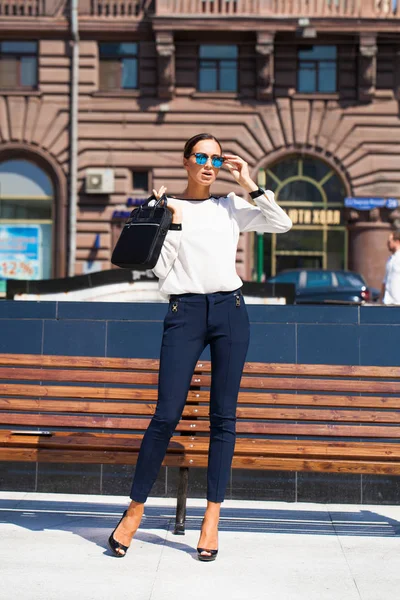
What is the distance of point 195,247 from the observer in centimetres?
455

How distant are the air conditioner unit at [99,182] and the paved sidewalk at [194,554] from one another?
60.9 ft

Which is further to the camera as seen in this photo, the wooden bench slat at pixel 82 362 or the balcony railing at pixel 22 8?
the balcony railing at pixel 22 8

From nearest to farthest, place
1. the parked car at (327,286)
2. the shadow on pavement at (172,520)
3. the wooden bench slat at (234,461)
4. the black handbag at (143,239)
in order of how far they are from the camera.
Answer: the black handbag at (143,239), the wooden bench slat at (234,461), the shadow on pavement at (172,520), the parked car at (327,286)

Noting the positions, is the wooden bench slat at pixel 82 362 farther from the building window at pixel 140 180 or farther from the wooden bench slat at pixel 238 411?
the building window at pixel 140 180

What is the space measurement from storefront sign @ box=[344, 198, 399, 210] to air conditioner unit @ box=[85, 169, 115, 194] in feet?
19.1

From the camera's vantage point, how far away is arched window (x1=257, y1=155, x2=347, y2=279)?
24.8m

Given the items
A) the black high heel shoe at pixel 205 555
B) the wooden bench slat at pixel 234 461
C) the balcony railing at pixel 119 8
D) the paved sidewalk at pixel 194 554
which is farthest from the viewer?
the balcony railing at pixel 119 8

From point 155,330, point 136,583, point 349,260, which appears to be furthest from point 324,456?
point 349,260

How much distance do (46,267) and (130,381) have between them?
20.3m

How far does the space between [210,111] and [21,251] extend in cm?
596

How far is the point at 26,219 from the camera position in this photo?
25.2m

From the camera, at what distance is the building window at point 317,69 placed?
81.5ft

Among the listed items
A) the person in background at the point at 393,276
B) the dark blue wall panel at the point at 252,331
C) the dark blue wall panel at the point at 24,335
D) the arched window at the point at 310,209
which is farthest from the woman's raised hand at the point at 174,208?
Result: the arched window at the point at 310,209

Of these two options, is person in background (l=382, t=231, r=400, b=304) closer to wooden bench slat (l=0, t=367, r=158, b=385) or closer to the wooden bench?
the wooden bench
